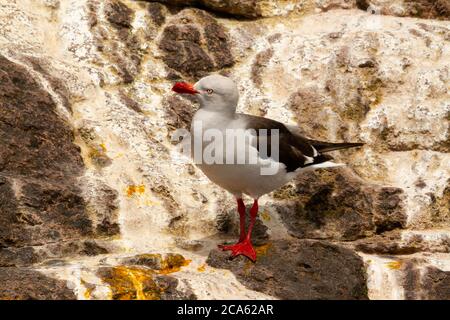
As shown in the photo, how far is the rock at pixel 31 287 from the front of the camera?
610cm

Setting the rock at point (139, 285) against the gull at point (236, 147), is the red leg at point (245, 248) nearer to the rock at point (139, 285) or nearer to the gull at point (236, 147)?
the gull at point (236, 147)

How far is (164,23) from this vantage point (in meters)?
10.1

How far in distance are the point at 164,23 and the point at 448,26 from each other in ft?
12.9

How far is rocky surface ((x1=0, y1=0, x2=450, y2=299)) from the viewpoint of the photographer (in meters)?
7.25

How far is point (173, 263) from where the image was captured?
24.1 feet


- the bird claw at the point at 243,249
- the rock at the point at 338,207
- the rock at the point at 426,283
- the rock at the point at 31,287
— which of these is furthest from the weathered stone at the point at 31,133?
the rock at the point at 426,283

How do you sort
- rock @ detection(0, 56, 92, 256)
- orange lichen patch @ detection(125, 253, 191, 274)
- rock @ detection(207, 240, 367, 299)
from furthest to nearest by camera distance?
rock @ detection(0, 56, 92, 256) < orange lichen patch @ detection(125, 253, 191, 274) < rock @ detection(207, 240, 367, 299)

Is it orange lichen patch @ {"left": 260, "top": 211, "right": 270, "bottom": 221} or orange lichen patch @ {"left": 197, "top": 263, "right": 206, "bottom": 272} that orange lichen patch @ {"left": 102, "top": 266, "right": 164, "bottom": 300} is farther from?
orange lichen patch @ {"left": 260, "top": 211, "right": 270, "bottom": 221}

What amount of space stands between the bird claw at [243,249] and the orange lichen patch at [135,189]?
3.90 feet

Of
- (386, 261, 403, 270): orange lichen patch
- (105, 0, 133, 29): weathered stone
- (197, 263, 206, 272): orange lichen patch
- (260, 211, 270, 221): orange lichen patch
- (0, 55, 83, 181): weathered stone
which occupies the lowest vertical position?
(386, 261, 403, 270): orange lichen patch

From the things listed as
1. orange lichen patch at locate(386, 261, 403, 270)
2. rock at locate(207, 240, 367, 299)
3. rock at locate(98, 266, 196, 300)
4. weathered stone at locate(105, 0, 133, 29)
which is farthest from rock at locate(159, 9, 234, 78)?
rock at locate(98, 266, 196, 300)

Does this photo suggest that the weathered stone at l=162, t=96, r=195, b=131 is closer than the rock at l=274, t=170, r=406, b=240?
No

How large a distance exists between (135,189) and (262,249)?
5.20ft

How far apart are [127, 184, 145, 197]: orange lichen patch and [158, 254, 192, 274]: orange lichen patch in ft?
3.40
